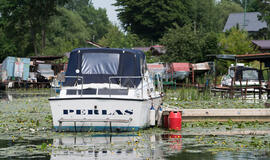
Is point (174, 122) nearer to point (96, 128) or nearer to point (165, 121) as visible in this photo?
point (165, 121)

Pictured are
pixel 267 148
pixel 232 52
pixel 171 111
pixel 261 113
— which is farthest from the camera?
pixel 232 52

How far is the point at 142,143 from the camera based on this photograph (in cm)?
1577

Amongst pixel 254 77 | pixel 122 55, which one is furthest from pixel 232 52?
pixel 122 55

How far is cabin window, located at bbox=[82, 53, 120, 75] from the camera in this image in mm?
19656

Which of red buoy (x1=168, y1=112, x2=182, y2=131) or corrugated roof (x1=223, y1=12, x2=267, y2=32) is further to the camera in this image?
corrugated roof (x1=223, y1=12, x2=267, y2=32)

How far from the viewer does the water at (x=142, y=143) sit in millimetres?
13734

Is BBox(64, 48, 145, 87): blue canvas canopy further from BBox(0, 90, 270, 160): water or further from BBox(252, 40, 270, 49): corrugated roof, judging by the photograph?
BBox(252, 40, 270, 49): corrugated roof

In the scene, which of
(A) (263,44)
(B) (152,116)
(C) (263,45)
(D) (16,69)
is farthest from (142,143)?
(A) (263,44)

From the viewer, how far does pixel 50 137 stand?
17.0 m

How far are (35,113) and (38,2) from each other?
51373mm

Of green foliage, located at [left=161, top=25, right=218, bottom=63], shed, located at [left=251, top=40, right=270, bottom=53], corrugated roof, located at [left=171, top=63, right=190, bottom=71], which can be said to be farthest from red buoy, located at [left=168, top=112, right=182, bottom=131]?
shed, located at [left=251, top=40, right=270, bottom=53]

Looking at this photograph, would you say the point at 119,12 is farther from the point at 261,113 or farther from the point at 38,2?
the point at 261,113

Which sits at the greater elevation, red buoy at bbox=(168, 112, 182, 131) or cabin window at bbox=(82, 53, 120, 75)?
cabin window at bbox=(82, 53, 120, 75)

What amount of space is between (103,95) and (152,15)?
73683 millimetres
